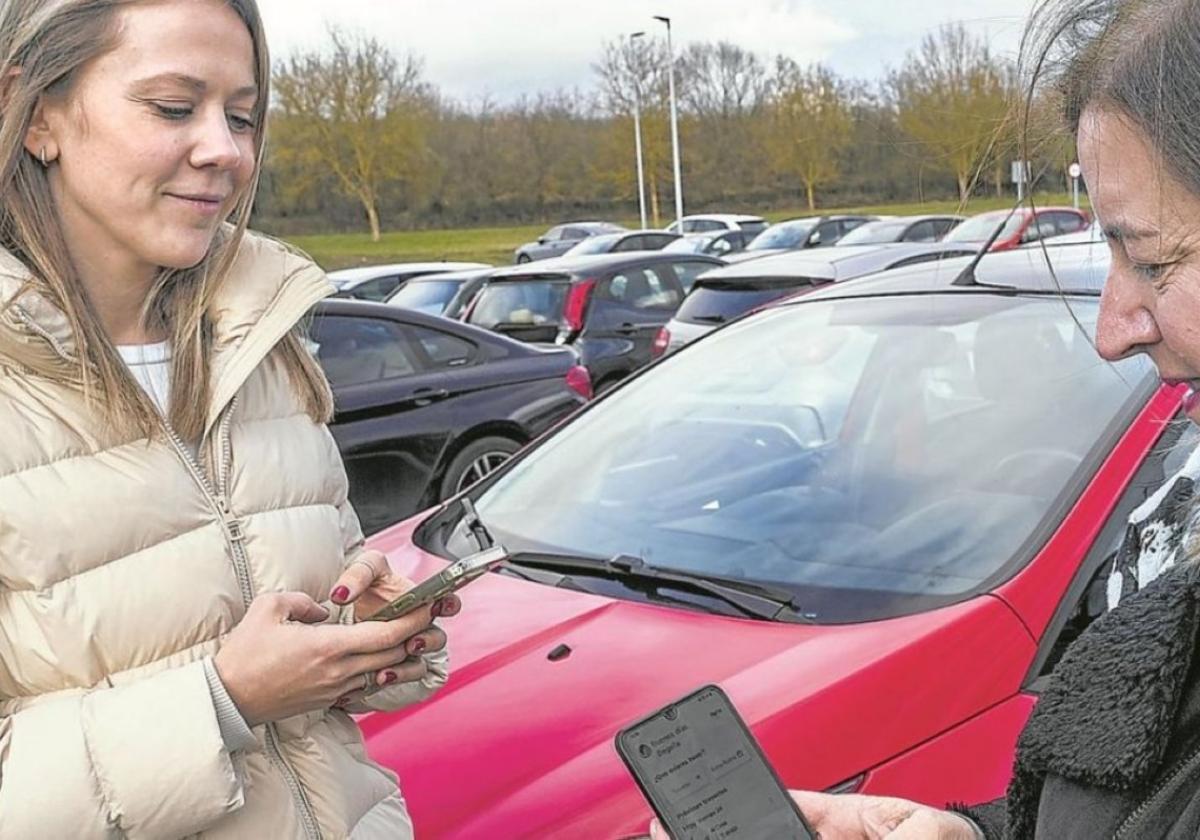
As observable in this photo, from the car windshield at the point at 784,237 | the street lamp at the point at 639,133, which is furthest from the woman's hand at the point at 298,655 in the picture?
the street lamp at the point at 639,133

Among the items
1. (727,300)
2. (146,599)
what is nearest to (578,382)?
(727,300)

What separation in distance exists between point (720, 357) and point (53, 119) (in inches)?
79.9

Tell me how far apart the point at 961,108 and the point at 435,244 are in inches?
1561

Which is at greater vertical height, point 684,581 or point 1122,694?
point 1122,694

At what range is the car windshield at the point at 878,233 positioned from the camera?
61.4 ft

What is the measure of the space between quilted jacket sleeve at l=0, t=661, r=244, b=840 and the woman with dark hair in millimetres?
894

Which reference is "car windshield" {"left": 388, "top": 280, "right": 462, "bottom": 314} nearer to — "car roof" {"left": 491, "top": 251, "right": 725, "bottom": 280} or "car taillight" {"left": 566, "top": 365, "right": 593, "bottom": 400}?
"car roof" {"left": 491, "top": 251, "right": 725, "bottom": 280}

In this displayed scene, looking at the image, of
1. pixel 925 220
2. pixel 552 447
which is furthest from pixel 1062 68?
pixel 925 220

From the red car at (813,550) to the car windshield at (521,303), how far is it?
6604 mm

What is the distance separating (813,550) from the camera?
2414mm

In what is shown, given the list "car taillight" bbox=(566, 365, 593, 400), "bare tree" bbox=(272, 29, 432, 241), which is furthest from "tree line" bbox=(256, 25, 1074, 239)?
"car taillight" bbox=(566, 365, 593, 400)

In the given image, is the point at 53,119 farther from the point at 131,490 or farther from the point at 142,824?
the point at 142,824

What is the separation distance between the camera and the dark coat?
113 centimetres

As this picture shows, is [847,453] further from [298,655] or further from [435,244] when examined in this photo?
[435,244]
